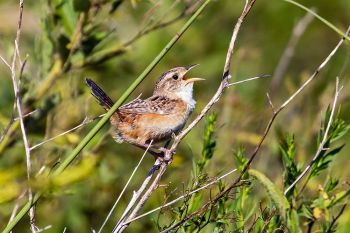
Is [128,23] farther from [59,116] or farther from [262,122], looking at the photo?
[59,116]

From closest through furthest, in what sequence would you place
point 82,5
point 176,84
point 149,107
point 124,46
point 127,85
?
point 82,5 → point 124,46 → point 149,107 → point 176,84 → point 127,85

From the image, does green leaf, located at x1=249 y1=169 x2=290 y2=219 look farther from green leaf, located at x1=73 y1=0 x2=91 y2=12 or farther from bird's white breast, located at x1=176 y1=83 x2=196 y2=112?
bird's white breast, located at x1=176 y1=83 x2=196 y2=112

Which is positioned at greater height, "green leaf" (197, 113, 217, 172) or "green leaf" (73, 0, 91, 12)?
"green leaf" (73, 0, 91, 12)

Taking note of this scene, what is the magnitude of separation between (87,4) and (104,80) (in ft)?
5.40

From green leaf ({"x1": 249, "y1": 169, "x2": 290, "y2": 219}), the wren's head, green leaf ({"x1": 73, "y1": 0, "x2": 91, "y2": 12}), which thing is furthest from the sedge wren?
green leaf ({"x1": 249, "y1": 169, "x2": 290, "y2": 219})

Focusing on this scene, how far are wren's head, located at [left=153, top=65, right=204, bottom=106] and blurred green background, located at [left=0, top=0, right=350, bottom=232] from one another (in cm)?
29

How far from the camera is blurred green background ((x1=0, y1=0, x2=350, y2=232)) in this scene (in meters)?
3.78

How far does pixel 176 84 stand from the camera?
4477 mm

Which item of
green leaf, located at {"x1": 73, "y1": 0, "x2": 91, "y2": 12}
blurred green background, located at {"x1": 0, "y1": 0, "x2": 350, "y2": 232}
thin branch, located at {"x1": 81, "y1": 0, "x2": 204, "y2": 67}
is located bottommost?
blurred green background, located at {"x1": 0, "y1": 0, "x2": 350, "y2": 232}

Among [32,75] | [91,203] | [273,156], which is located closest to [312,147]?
[273,156]

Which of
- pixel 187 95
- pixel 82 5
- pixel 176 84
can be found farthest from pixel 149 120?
pixel 82 5

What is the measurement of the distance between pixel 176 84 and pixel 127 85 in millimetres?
909

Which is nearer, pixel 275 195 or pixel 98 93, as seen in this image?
pixel 275 195

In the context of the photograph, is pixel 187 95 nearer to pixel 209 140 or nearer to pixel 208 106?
pixel 209 140
